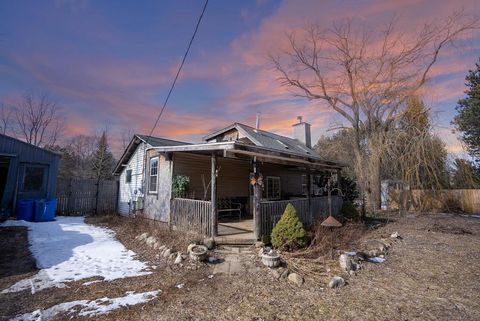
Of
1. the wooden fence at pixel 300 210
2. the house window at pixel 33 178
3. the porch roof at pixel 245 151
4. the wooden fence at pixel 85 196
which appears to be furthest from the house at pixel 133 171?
the wooden fence at pixel 300 210

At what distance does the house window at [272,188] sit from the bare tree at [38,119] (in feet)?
71.6

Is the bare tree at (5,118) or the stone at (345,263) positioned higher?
the bare tree at (5,118)

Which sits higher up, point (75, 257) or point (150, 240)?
point (150, 240)

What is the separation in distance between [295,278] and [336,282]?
31.4 inches

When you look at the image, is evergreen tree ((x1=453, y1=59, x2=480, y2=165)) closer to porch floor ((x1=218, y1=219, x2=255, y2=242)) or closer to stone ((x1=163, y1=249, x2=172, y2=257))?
porch floor ((x1=218, y1=219, x2=255, y2=242))

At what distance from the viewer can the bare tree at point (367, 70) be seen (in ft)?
51.1

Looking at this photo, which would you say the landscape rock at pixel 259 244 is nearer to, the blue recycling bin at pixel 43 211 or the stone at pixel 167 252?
the stone at pixel 167 252

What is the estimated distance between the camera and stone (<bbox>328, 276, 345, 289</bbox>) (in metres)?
4.83

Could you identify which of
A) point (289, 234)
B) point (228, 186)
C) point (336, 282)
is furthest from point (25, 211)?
point (336, 282)

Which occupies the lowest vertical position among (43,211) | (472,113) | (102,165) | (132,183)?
(43,211)

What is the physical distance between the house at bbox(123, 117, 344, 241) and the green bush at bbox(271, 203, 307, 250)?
68 cm

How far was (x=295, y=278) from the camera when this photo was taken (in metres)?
5.08

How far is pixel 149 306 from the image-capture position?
4004 mm

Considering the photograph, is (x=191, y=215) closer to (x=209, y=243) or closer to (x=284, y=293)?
(x=209, y=243)
